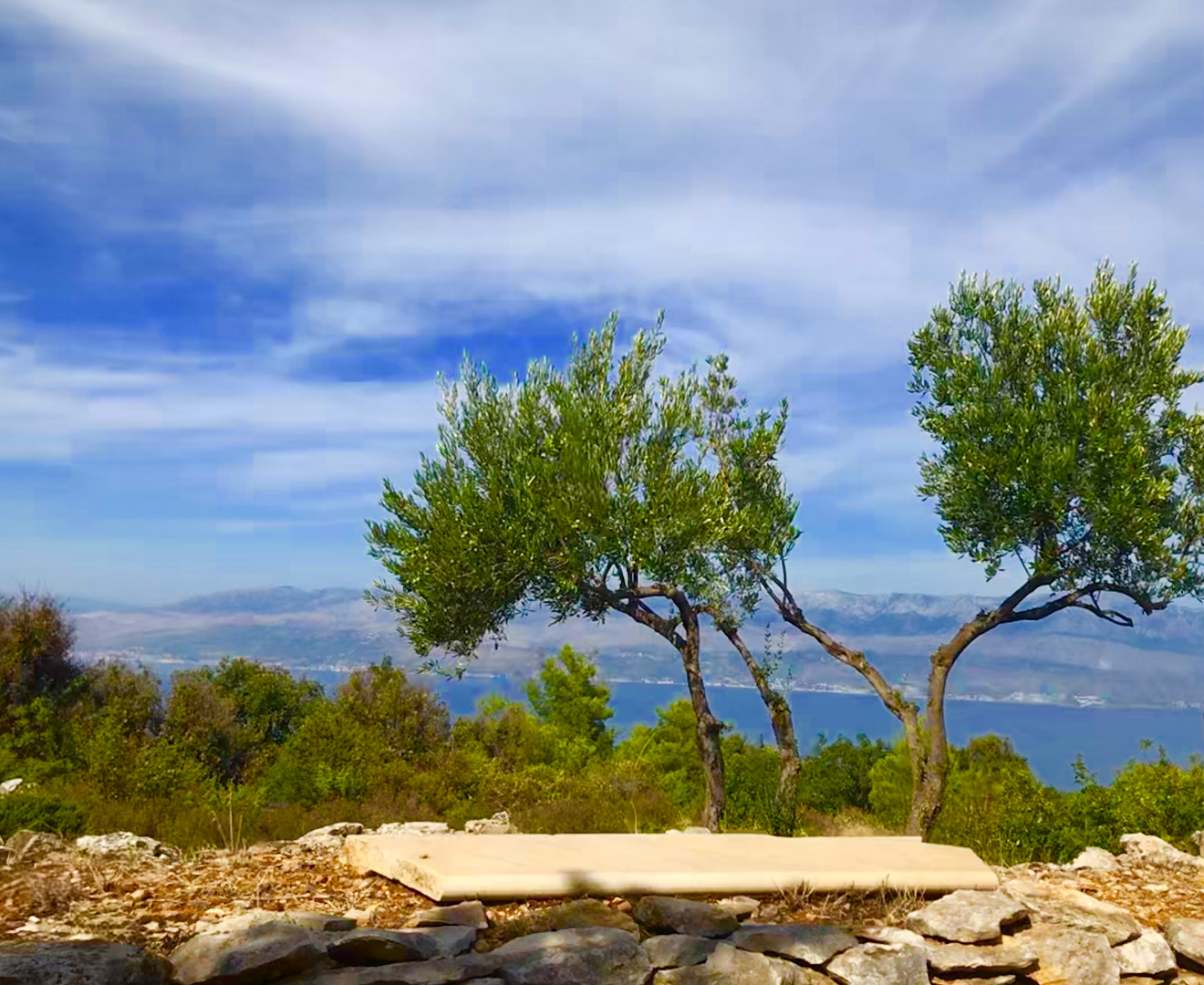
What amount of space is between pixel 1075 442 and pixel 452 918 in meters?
11.1

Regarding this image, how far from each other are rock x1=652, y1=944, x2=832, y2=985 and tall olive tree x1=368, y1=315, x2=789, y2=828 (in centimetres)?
826

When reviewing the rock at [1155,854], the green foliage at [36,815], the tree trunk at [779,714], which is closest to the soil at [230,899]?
the rock at [1155,854]

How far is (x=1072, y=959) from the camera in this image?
6.54 m

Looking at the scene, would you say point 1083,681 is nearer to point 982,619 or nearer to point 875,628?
point 875,628

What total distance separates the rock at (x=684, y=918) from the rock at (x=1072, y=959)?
1.94 meters

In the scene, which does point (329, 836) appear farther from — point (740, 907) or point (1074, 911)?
point (1074, 911)

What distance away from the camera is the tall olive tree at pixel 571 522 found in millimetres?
14055

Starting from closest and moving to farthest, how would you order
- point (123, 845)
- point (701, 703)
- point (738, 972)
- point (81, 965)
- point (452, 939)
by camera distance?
point (81, 965) → point (452, 939) → point (738, 972) → point (123, 845) → point (701, 703)

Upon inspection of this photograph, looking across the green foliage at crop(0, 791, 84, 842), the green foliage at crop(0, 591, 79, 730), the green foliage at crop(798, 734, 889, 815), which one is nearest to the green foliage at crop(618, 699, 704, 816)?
the green foliage at crop(798, 734, 889, 815)

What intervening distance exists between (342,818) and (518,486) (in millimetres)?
5090

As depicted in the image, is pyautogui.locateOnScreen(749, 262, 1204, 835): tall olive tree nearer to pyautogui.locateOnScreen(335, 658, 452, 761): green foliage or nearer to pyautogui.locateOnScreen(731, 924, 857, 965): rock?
pyautogui.locateOnScreen(731, 924, 857, 965): rock

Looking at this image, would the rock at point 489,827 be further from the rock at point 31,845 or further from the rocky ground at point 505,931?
the rock at point 31,845

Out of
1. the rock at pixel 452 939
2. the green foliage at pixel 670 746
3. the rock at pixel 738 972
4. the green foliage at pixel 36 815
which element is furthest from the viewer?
the green foliage at pixel 670 746

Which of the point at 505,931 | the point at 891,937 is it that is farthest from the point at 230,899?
the point at 891,937
